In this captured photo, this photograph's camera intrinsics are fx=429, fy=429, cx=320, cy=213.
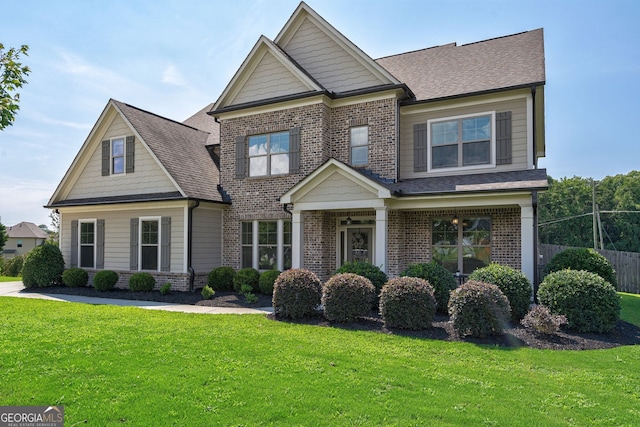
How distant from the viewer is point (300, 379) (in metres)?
5.52

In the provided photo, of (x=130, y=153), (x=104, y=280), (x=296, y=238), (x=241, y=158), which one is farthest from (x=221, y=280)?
(x=130, y=153)

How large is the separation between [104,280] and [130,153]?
486cm

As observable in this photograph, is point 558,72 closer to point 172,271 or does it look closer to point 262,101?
point 262,101

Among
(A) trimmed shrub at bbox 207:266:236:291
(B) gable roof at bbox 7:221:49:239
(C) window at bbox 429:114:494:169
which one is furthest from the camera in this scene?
(B) gable roof at bbox 7:221:49:239

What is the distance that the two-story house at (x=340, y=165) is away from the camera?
41.3 feet

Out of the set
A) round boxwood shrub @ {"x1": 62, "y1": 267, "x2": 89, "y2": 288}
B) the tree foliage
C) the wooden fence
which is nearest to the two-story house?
round boxwood shrub @ {"x1": 62, "y1": 267, "x2": 89, "y2": 288}

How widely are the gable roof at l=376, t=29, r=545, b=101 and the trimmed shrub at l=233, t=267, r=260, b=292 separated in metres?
7.91

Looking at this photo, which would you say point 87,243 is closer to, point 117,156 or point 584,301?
point 117,156

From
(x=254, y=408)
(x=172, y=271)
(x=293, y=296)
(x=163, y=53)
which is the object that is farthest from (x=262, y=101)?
(x=254, y=408)

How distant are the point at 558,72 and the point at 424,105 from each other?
244 inches

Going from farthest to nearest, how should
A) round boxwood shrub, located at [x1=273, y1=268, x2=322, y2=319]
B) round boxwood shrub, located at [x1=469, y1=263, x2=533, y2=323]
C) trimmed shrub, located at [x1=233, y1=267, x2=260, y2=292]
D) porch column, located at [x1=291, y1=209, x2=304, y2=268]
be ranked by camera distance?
1. trimmed shrub, located at [x1=233, y1=267, x2=260, y2=292]
2. porch column, located at [x1=291, y1=209, x2=304, y2=268]
3. round boxwood shrub, located at [x1=273, y1=268, x2=322, y2=319]
4. round boxwood shrub, located at [x1=469, y1=263, x2=533, y2=323]

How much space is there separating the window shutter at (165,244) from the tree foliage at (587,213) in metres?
44.4

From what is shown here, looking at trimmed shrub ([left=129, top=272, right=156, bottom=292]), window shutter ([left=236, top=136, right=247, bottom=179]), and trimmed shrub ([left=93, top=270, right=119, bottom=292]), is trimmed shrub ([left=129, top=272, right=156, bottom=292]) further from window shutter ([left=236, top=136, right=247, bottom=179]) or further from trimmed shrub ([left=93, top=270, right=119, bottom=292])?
window shutter ([left=236, top=136, right=247, bottom=179])

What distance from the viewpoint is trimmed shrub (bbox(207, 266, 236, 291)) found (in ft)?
48.2
